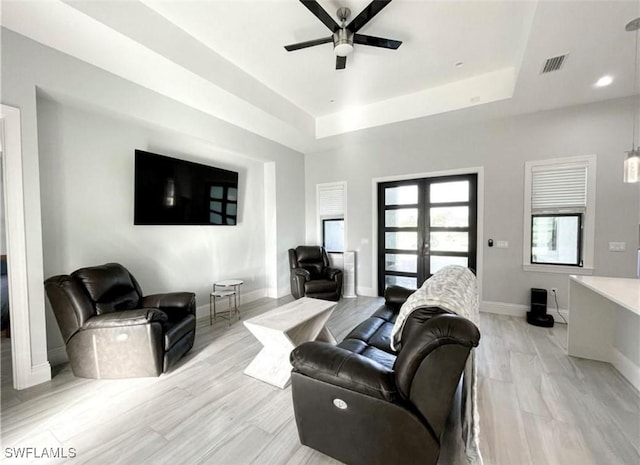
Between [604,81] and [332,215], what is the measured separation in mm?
4322

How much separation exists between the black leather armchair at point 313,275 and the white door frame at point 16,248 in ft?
10.7

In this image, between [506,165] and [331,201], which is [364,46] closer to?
[506,165]

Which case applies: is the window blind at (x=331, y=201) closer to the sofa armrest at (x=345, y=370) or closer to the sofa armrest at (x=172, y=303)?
the sofa armrest at (x=172, y=303)

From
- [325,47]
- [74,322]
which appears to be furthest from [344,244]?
[74,322]

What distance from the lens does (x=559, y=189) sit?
3791mm

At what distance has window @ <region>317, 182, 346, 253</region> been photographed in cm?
565

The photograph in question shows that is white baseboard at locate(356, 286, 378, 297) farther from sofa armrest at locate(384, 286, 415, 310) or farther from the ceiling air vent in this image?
the ceiling air vent

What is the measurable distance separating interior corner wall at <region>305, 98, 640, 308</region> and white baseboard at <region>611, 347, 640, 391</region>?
141 centimetres

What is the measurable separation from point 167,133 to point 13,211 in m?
1.93

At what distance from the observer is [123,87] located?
2.91 m

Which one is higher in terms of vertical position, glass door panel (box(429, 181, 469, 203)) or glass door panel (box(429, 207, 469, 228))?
glass door panel (box(429, 181, 469, 203))

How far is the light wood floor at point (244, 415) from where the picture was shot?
163 centimetres

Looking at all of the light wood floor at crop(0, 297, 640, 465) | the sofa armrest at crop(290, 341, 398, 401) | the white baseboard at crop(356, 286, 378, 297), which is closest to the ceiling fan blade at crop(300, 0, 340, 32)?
the sofa armrest at crop(290, 341, 398, 401)

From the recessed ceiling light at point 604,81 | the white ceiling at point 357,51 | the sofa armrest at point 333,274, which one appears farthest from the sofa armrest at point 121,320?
the recessed ceiling light at point 604,81
